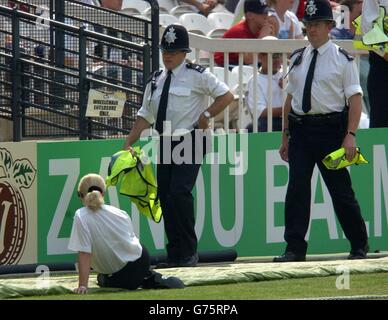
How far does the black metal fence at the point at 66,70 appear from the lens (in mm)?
14016

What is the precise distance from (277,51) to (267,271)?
11.3 feet

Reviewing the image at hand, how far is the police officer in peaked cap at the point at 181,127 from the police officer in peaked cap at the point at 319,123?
2.24 feet

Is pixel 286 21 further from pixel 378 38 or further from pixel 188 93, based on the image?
pixel 188 93

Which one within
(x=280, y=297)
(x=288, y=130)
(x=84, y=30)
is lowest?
(x=280, y=297)

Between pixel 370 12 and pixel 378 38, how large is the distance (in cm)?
37

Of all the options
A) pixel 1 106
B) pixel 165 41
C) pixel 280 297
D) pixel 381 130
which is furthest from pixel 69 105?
pixel 280 297

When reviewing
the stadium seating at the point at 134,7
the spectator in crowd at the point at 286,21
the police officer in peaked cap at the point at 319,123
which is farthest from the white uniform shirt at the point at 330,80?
the stadium seating at the point at 134,7

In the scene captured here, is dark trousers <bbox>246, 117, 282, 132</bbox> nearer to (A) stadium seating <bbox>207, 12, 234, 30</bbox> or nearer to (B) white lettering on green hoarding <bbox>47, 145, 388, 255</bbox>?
(B) white lettering on green hoarding <bbox>47, 145, 388, 255</bbox>

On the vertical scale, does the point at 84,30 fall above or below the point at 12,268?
above

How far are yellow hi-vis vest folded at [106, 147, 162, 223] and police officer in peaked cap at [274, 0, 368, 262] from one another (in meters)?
1.18

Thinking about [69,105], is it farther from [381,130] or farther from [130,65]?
[381,130]

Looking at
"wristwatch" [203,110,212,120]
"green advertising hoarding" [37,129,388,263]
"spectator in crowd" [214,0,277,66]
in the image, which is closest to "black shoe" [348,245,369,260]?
"green advertising hoarding" [37,129,388,263]

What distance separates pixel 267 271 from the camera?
11.9m

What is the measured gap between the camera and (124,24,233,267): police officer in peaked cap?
500 inches
